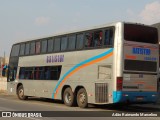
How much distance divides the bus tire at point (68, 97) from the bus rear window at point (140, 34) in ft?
15.5

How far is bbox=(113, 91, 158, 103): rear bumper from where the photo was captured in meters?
16.8

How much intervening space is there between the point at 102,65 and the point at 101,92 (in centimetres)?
124

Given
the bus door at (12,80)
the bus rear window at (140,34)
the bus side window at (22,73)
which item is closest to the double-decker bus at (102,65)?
the bus rear window at (140,34)

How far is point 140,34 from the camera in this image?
1756cm

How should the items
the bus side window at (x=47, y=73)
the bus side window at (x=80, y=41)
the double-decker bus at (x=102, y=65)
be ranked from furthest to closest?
the bus side window at (x=47, y=73), the bus side window at (x=80, y=41), the double-decker bus at (x=102, y=65)

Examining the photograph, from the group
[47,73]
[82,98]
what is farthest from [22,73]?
[82,98]

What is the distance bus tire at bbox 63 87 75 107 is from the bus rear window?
15.5ft

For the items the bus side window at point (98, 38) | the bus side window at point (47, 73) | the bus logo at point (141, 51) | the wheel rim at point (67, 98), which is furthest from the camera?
the bus side window at point (47, 73)

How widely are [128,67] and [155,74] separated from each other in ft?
5.36

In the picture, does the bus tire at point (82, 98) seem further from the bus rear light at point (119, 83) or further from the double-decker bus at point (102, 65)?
the bus rear light at point (119, 83)

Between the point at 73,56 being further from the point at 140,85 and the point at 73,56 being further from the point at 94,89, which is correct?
the point at 140,85

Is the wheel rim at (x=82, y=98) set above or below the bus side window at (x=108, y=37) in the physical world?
below

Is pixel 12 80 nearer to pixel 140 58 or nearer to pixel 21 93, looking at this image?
pixel 21 93

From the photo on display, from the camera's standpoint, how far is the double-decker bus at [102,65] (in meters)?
17.0
